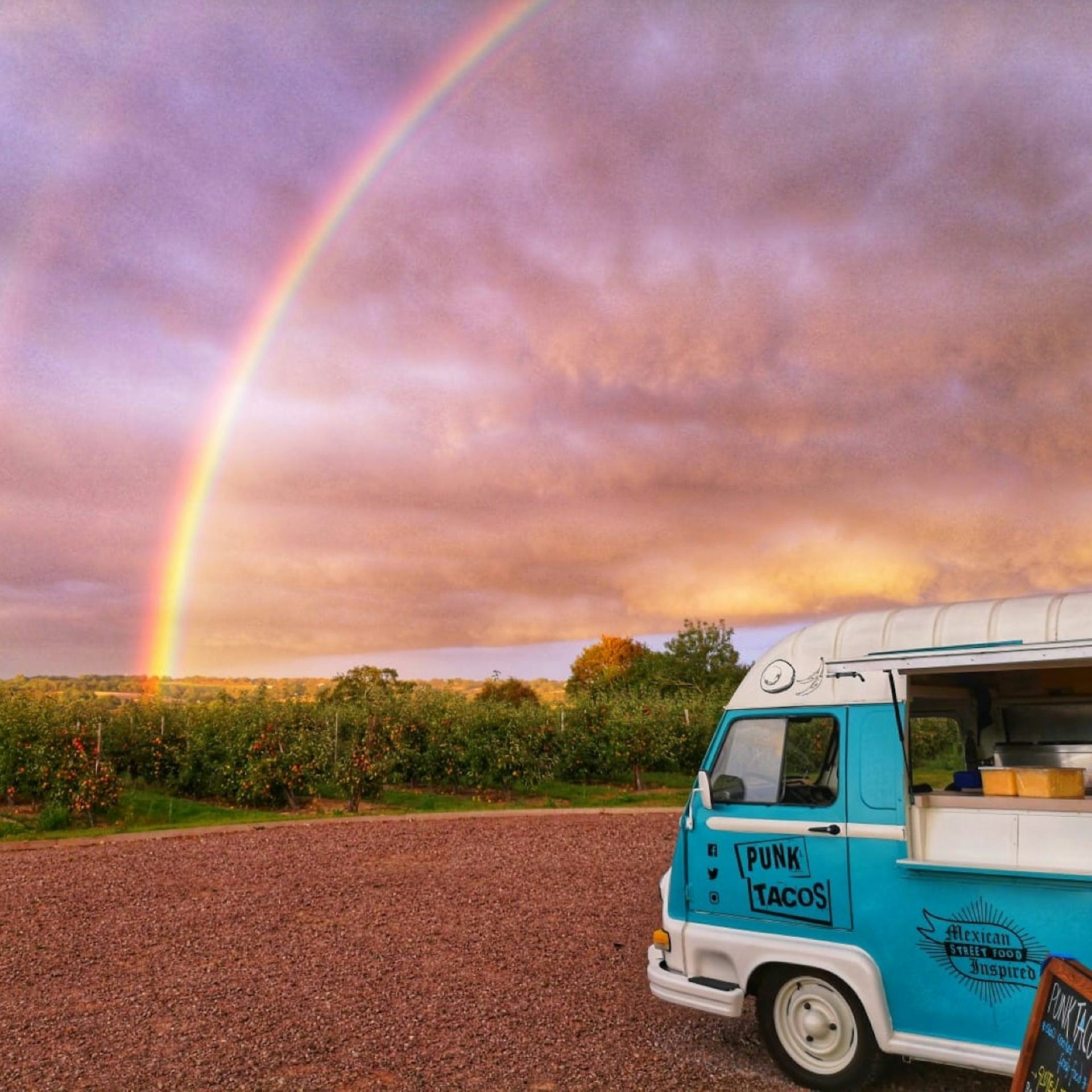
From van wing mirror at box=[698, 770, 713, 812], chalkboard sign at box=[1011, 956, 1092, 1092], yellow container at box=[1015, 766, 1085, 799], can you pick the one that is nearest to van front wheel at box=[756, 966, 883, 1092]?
van wing mirror at box=[698, 770, 713, 812]

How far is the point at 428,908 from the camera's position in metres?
11.2

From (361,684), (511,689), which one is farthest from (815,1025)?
(511,689)

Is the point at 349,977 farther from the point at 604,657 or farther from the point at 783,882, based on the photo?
the point at 604,657

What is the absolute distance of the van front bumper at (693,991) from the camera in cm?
610

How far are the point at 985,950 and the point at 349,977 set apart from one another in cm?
556

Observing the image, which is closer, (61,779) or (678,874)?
(678,874)

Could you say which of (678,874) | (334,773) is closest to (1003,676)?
(678,874)

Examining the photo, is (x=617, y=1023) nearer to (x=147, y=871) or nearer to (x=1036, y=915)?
(x=1036, y=915)

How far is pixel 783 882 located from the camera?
5.92 m

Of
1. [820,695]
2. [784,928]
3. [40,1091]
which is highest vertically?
[820,695]

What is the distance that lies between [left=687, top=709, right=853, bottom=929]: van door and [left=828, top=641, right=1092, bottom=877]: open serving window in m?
0.48

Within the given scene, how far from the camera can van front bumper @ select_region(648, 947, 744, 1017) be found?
6.10 metres

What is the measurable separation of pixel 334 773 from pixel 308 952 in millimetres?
12088

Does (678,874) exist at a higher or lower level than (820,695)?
lower
